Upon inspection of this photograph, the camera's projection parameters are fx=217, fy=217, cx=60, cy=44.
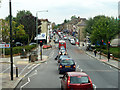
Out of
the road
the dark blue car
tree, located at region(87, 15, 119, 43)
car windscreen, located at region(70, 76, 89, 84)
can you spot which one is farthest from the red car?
tree, located at region(87, 15, 119, 43)

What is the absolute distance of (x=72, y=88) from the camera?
11.2 meters

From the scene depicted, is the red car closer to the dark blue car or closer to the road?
the road

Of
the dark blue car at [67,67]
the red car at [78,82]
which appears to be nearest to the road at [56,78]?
the dark blue car at [67,67]

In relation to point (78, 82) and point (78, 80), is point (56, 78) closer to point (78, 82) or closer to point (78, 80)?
point (78, 80)

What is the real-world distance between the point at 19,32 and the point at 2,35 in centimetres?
682

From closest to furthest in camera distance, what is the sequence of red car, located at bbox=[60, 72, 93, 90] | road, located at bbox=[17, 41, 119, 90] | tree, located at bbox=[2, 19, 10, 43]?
red car, located at bbox=[60, 72, 93, 90], road, located at bbox=[17, 41, 119, 90], tree, located at bbox=[2, 19, 10, 43]

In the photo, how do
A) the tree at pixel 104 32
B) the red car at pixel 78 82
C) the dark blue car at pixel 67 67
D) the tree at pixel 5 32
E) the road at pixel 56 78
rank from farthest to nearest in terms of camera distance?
the tree at pixel 104 32 → the tree at pixel 5 32 → the dark blue car at pixel 67 67 → the road at pixel 56 78 → the red car at pixel 78 82

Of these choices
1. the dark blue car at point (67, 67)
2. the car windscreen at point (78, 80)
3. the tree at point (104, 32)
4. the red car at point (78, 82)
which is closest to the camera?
the red car at point (78, 82)

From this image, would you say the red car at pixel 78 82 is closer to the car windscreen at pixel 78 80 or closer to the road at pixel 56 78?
the car windscreen at pixel 78 80

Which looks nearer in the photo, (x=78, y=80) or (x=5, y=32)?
(x=78, y=80)

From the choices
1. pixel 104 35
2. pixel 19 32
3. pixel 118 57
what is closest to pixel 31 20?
pixel 19 32

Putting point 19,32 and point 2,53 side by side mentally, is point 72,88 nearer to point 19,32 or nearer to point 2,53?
point 2,53

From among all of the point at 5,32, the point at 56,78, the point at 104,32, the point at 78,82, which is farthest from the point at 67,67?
the point at 104,32

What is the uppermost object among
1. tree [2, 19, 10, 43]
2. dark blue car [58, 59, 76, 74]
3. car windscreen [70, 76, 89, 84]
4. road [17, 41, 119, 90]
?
tree [2, 19, 10, 43]
